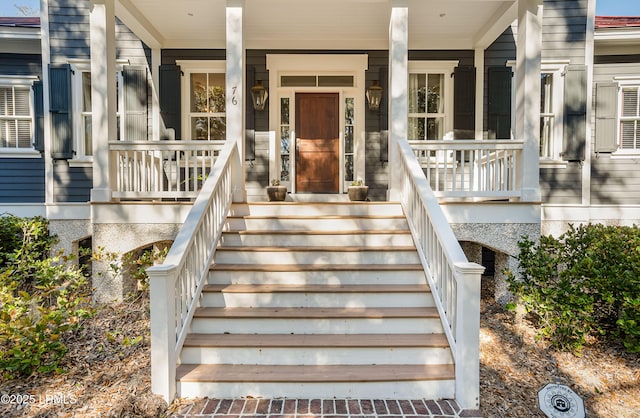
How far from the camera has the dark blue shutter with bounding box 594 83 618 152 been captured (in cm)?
586

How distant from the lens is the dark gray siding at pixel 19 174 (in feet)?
20.5

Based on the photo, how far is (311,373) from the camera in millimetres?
2660

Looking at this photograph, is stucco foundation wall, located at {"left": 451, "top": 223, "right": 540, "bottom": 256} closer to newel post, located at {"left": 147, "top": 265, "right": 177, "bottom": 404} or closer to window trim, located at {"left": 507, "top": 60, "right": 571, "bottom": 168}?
window trim, located at {"left": 507, "top": 60, "right": 571, "bottom": 168}

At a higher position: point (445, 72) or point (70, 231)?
point (445, 72)

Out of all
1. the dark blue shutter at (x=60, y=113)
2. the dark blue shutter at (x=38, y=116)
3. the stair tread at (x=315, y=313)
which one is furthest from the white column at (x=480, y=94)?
the dark blue shutter at (x=38, y=116)

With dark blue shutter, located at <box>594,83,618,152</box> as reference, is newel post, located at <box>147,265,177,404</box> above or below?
below

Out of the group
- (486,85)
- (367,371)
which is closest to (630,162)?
(486,85)

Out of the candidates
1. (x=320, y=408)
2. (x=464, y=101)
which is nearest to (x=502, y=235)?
(x=464, y=101)

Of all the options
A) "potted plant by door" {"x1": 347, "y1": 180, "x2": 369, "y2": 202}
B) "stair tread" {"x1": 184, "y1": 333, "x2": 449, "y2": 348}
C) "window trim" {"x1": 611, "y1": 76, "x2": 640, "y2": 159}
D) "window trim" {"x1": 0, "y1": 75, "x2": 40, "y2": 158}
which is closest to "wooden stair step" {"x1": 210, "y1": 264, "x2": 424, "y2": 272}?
"stair tread" {"x1": 184, "y1": 333, "x2": 449, "y2": 348}

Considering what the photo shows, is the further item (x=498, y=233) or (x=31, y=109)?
(x=31, y=109)

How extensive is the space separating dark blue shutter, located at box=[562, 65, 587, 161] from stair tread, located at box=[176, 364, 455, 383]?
461 centimetres

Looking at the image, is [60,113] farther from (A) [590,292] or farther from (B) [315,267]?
(A) [590,292]

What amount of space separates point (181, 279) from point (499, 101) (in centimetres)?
536

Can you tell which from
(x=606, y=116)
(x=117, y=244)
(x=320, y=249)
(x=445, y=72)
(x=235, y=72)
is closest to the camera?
(x=320, y=249)
